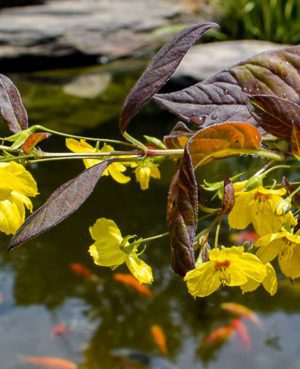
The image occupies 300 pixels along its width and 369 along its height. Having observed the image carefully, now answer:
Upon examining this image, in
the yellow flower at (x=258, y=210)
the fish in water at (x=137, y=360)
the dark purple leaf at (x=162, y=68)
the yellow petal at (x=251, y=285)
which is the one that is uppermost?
the dark purple leaf at (x=162, y=68)

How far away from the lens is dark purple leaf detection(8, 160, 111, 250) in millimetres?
477

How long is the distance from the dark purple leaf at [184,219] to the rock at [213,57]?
475 cm

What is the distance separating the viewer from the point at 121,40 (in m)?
6.80

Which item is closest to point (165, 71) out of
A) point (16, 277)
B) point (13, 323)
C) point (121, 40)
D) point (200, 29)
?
point (200, 29)

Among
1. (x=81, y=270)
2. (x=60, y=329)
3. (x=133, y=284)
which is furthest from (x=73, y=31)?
(x=60, y=329)

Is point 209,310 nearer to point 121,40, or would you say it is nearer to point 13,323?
point 13,323

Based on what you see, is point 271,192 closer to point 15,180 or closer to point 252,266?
point 252,266

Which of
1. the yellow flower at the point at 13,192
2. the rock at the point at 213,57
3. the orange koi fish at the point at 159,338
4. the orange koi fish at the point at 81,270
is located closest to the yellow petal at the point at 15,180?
the yellow flower at the point at 13,192

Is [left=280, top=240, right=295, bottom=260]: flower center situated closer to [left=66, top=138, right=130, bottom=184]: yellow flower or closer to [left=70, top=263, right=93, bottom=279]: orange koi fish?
[left=66, top=138, right=130, bottom=184]: yellow flower

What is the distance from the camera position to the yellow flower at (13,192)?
0.49 m

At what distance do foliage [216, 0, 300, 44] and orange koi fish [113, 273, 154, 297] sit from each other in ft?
11.1

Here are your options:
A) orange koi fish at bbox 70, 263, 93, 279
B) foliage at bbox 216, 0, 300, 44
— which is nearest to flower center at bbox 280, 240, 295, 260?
orange koi fish at bbox 70, 263, 93, 279

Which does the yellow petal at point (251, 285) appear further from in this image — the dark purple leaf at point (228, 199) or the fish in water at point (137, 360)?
Result: the fish in water at point (137, 360)

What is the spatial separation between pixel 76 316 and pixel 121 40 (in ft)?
12.0
